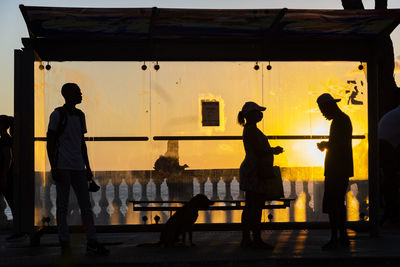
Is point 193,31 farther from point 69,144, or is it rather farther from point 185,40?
point 69,144

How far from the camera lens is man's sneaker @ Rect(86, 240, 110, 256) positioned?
27.0 feet

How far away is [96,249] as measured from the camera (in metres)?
8.31

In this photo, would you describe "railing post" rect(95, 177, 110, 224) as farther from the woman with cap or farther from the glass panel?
the woman with cap

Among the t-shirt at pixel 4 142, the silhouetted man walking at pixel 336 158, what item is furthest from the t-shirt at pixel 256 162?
the t-shirt at pixel 4 142

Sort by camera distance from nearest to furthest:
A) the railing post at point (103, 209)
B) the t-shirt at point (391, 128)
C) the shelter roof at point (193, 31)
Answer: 1. the shelter roof at point (193, 31)
2. the railing post at point (103, 209)
3. the t-shirt at point (391, 128)

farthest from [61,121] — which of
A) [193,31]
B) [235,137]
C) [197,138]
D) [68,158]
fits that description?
[235,137]

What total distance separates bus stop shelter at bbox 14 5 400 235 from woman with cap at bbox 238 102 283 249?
1.19m

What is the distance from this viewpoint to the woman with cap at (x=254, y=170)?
877 centimetres

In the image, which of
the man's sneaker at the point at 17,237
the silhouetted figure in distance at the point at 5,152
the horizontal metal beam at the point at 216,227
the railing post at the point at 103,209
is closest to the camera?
the man's sneaker at the point at 17,237

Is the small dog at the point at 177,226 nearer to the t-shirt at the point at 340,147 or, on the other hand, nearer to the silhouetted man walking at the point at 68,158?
the silhouetted man walking at the point at 68,158

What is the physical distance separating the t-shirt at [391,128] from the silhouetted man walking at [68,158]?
565cm

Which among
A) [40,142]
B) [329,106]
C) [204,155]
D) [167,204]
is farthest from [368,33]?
[40,142]

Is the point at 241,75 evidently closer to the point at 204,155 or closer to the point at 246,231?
the point at 204,155

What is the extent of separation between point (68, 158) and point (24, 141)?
162 cm
